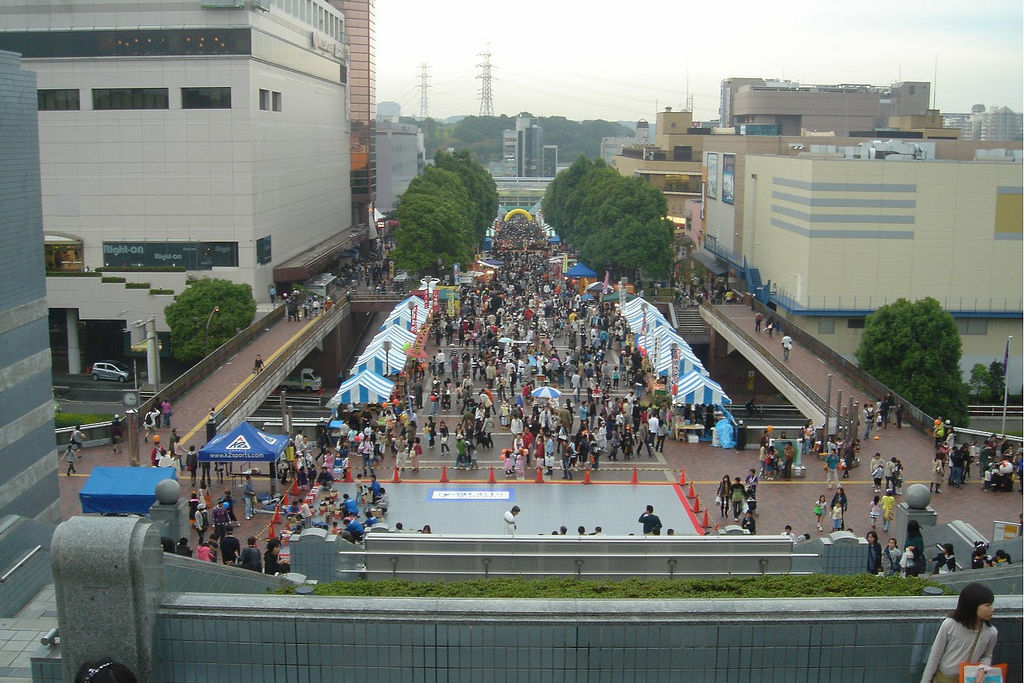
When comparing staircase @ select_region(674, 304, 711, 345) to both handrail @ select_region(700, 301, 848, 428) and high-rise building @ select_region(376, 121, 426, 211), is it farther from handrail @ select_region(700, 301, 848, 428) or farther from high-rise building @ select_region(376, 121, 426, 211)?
high-rise building @ select_region(376, 121, 426, 211)

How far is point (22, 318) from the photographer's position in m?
19.1

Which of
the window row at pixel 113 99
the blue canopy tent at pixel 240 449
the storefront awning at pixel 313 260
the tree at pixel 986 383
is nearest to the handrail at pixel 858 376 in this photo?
the tree at pixel 986 383

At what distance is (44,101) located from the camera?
163 ft

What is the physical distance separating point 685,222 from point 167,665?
83.1 meters

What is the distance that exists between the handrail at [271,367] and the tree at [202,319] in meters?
3.21

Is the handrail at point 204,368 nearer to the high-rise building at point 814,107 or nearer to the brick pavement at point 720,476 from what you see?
the brick pavement at point 720,476

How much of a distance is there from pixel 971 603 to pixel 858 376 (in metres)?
30.2

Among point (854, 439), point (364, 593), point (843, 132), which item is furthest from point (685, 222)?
point (364, 593)

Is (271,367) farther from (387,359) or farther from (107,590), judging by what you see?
(107,590)

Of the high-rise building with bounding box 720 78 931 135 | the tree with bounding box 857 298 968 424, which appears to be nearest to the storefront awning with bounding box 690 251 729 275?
the tree with bounding box 857 298 968 424

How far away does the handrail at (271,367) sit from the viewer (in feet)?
102

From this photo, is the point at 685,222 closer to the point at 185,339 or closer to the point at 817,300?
the point at 817,300

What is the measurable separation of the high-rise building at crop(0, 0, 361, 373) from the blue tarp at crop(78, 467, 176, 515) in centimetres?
2837

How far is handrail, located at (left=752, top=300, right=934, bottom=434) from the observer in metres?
31.0
